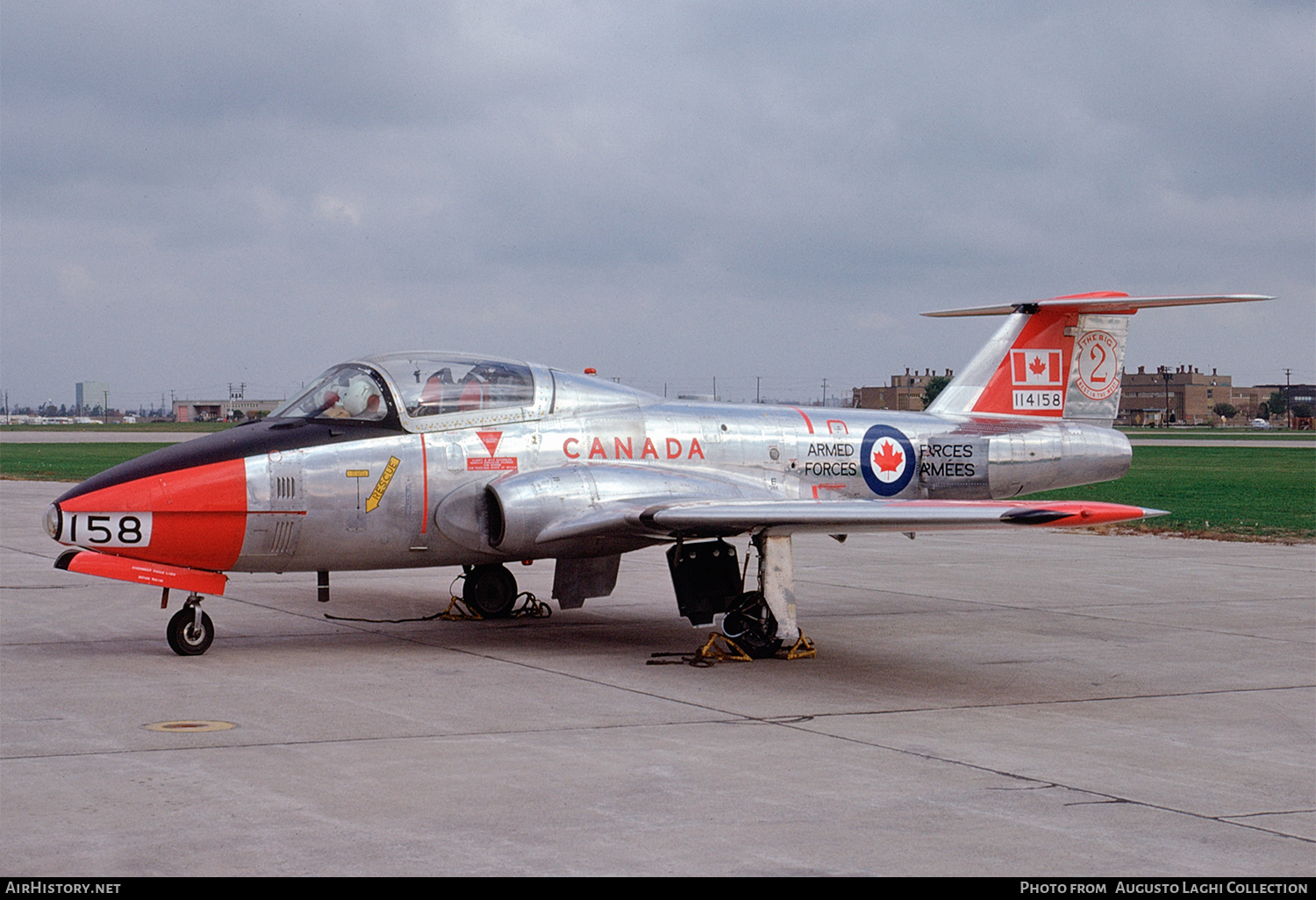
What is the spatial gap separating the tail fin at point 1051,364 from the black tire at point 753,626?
14.6ft

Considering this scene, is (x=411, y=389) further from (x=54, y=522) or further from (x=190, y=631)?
(x=54, y=522)

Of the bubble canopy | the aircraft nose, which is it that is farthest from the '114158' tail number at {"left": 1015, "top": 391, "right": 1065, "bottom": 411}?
the aircraft nose

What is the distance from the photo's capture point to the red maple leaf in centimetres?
1327

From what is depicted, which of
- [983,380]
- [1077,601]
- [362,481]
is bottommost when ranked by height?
[1077,601]

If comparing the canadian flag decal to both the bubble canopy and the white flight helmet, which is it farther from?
the white flight helmet

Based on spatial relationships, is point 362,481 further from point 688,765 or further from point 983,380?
point 983,380

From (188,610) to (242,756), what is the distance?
3797mm

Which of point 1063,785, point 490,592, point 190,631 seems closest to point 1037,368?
point 490,592

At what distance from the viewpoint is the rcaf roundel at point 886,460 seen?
43.4 ft

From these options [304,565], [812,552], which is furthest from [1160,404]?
[304,565]

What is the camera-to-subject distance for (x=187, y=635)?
35.0ft

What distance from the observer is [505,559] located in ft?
38.4

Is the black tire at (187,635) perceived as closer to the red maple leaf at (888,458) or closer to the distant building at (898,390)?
the red maple leaf at (888,458)

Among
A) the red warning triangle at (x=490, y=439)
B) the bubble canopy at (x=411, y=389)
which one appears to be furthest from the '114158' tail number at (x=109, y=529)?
the red warning triangle at (x=490, y=439)
